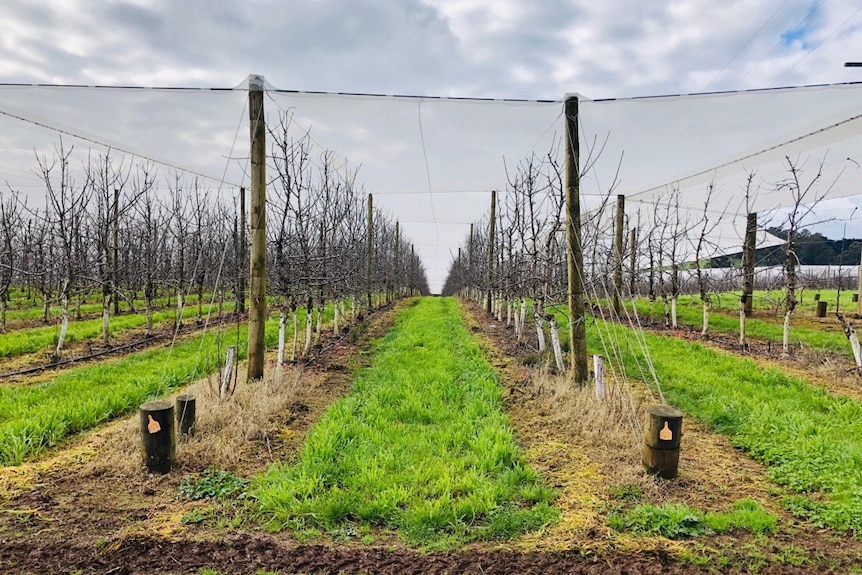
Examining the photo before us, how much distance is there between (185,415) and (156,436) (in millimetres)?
585

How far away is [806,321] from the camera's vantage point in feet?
39.9

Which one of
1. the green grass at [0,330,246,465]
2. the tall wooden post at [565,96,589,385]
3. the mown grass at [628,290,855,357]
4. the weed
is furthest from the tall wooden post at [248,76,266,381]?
the mown grass at [628,290,855,357]

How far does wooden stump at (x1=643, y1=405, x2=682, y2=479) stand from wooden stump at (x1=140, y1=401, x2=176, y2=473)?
3.69m

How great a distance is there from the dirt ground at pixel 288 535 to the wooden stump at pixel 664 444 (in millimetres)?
113

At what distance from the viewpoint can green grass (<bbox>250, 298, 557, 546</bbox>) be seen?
3.03m

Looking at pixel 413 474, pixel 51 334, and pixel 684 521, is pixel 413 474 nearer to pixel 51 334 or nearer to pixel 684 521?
pixel 684 521

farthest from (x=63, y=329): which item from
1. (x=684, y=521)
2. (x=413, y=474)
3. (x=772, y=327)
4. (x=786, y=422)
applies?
(x=772, y=327)

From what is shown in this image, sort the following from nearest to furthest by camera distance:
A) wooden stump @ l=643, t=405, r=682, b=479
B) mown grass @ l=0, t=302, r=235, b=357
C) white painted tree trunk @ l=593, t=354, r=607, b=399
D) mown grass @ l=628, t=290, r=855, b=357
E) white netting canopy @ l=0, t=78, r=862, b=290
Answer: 1. wooden stump @ l=643, t=405, r=682, b=479
2. white painted tree trunk @ l=593, t=354, r=607, b=399
3. white netting canopy @ l=0, t=78, r=862, b=290
4. mown grass @ l=0, t=302, r=235, b=357
5. mown grass @ l=628, t=290, r=855, b=357

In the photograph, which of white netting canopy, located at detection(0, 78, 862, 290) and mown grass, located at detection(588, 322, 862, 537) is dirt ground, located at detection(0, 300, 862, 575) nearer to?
mown grass, located at detection(588, 322, 862, 537)

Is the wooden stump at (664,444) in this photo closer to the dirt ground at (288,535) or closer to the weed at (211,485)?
the dirt ground at (288,535)

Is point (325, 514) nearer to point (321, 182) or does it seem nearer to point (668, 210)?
point (321, 182)

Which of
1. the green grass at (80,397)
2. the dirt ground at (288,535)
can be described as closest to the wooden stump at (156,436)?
the dirt ground at (288,535)

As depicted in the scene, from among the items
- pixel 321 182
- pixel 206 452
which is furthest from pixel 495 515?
pixel 321 182

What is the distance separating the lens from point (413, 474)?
3613 millimetres
